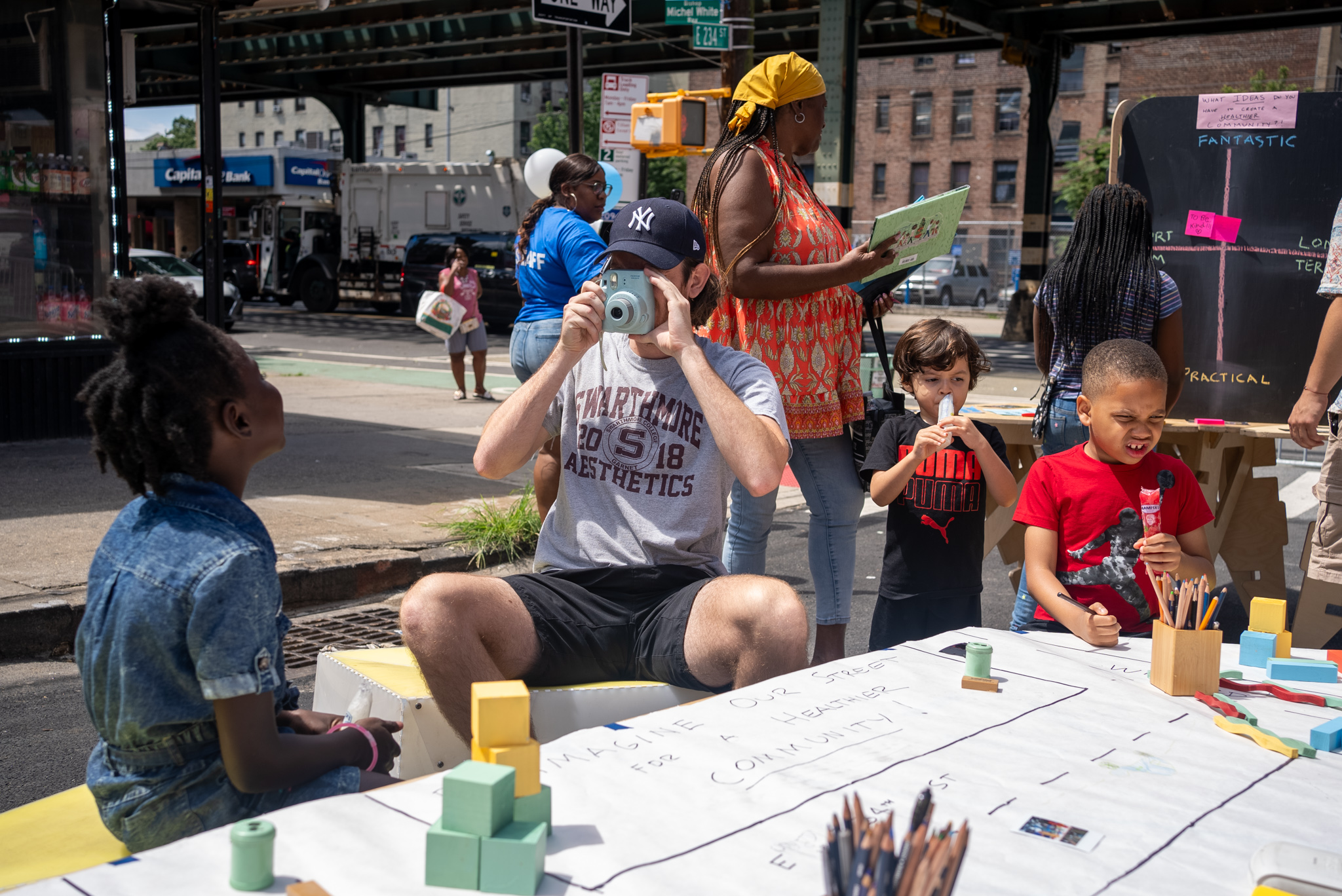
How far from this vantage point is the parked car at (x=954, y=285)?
40.2 metres

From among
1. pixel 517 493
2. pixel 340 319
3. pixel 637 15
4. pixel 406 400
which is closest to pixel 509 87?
pixel 340 319

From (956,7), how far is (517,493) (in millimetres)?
14369

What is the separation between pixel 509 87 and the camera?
6438cm

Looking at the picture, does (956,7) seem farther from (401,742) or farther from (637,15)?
(401,742)

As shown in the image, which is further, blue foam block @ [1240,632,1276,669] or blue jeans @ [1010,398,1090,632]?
blue jeans @ [1010,398,1090,632]

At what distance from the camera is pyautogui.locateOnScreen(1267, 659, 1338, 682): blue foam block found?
7.74 feet

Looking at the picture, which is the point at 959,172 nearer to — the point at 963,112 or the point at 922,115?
the point at 963,112

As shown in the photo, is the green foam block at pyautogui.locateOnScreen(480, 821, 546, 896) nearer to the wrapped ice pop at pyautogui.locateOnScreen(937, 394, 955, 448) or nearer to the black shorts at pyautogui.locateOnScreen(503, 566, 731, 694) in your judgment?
the black shorts at pyautogui.locateOnScreen(503, 566, 731, 694)

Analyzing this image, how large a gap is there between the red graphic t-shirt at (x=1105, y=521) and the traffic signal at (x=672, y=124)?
6.44m

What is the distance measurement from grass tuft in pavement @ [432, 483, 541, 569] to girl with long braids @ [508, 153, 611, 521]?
1.51 feet

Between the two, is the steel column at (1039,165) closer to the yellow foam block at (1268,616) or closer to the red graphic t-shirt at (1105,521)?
the red graphic t-shirt at (1105,521)

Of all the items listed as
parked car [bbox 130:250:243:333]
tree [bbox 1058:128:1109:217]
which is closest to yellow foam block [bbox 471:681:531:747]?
parked car [bbox 130:250:243:333]

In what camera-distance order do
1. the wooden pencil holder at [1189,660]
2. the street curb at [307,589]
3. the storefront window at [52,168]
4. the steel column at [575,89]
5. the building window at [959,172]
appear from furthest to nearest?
1. the building window at [959,172]
2. the storefront window at [52,168]
3. the steel column at [575,89]
4. the street curb at [307,589]
5. the wooden pencil holder at [1189,660]

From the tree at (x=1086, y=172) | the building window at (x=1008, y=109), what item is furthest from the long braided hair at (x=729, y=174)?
the building window at (x=1008, y=109)
